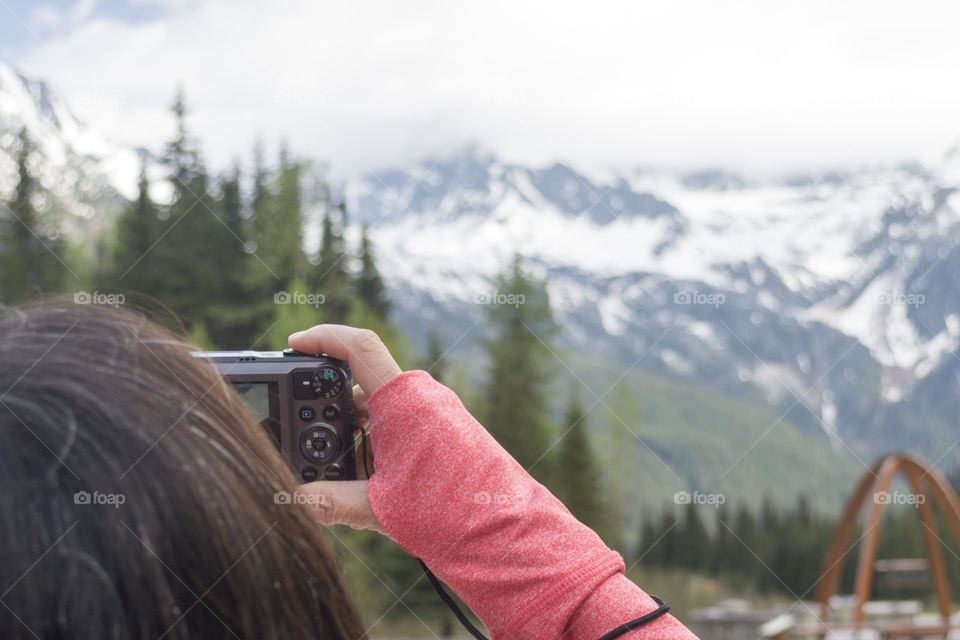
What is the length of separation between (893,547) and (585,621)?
209 feet

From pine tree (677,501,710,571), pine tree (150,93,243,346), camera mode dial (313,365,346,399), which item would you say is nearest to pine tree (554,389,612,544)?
pine tree (150,93,243,346)

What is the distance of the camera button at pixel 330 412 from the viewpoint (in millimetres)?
1786

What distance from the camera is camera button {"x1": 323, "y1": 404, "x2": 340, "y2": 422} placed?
1.79 metres

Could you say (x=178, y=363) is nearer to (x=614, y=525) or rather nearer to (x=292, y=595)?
(x=292, y=595)

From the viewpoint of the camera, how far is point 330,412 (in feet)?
5.87

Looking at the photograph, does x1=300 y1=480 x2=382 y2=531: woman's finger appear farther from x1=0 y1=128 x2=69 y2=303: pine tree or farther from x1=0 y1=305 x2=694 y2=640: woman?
x1=0 y1=128 x2=69 y2=303: pine tree

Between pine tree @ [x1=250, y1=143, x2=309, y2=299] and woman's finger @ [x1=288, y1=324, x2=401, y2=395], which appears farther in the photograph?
pine tree @ [x1=250, y1=143, x2=309, y2=299]

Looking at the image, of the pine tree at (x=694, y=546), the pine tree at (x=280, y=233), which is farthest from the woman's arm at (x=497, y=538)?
the pine tree at (x=694, y=546)

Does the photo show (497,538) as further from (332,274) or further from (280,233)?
(280,233)

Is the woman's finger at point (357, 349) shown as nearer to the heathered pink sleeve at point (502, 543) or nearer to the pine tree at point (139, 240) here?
the heathered pink sleeve at point (502, 543)

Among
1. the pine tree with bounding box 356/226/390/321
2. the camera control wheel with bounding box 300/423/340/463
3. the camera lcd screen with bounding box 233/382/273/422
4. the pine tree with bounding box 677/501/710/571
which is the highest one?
the camera lcd screen with bounding box 233/382/273/422

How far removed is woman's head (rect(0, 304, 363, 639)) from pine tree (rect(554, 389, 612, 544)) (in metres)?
45.5

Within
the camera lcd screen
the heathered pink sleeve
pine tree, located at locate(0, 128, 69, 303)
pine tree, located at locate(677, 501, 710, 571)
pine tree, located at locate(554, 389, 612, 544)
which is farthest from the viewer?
pine tree, located at locate(677, 501, 710, 571)

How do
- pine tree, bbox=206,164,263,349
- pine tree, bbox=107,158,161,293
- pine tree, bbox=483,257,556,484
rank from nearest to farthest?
pine tree, bbox=483,257,556,484 → pine tree, bbox=206,164,263,349 → pine tree, bbox=107,158,161,293
